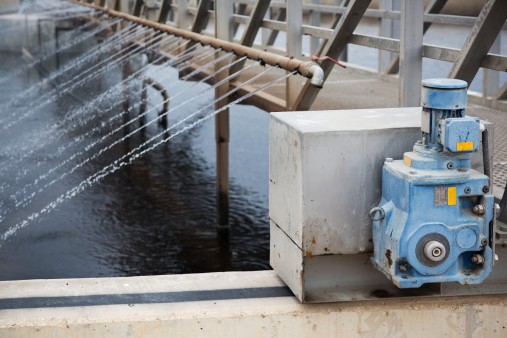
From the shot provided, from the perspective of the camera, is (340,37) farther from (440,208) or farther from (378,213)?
(440,208)

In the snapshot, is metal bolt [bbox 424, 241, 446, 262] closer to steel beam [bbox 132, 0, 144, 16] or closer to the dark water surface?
the dark water surface

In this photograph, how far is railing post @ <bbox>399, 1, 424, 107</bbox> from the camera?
598 cm

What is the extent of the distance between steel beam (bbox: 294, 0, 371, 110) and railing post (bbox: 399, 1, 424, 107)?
0.69m

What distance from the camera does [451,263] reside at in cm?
422

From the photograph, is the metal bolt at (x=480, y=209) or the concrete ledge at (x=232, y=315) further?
the concrete ledge at (x=232, y=315)

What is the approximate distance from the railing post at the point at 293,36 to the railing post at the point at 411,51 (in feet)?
5.47

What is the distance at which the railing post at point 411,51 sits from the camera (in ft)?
19.6

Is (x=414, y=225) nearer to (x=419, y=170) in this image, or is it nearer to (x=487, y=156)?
(x=419, y=170)

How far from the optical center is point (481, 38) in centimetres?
555

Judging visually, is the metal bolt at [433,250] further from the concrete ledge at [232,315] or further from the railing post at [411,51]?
the railing post at [411,51]

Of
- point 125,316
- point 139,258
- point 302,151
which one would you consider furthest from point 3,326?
point 139,258

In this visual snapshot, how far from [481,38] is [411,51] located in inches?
24.5

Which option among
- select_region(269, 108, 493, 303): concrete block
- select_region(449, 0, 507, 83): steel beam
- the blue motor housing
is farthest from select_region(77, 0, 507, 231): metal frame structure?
the blue motor housing

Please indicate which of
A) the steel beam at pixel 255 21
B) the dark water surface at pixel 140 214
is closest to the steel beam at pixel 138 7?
the dark water surface at pixel 140 214
